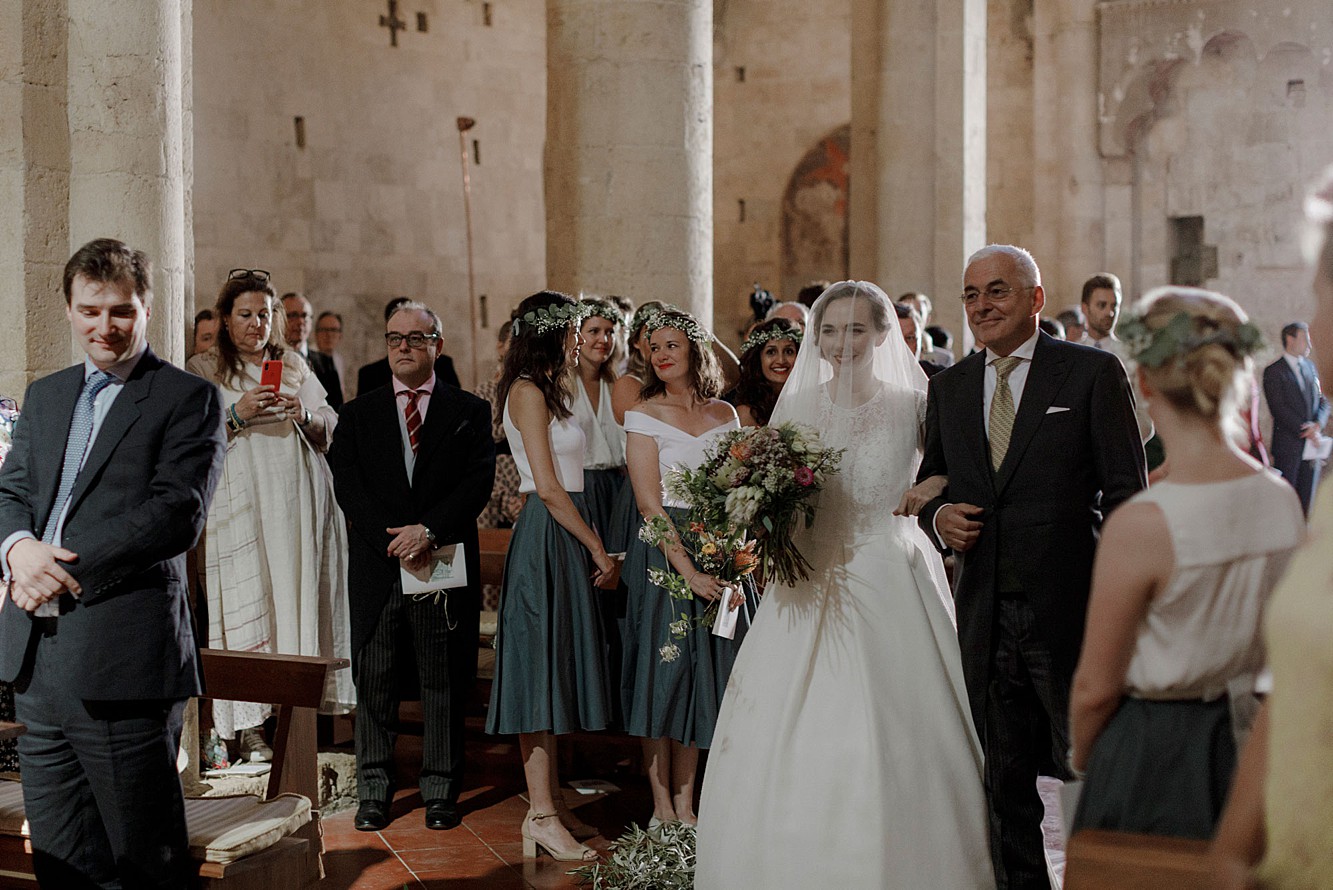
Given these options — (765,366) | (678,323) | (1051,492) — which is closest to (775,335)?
(765,366)

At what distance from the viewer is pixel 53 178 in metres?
4.84

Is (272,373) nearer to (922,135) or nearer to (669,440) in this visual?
(669,440)

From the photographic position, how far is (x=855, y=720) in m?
3.85

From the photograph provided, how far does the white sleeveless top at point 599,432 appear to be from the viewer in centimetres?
555

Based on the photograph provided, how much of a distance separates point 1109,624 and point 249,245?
1112 centimetres

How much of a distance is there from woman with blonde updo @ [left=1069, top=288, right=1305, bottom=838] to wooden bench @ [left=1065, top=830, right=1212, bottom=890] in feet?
0.71

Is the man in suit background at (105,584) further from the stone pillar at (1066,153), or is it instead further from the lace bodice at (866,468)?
the stone pillar at (1066,153)

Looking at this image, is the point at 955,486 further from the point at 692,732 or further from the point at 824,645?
the point at 692,732

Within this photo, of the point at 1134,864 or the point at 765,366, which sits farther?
the point at 765,366

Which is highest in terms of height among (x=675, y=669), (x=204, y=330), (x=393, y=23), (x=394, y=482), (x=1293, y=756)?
(x=393, y=23)

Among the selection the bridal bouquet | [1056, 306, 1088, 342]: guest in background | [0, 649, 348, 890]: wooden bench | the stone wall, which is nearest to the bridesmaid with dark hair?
[0, 649, 348, 890]: wooden bench

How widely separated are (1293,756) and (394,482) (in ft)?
12.9


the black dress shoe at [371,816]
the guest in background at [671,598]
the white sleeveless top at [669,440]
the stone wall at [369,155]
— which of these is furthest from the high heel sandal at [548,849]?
the stone wall at [369,155]

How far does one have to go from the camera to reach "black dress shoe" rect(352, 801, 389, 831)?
5234 mm
